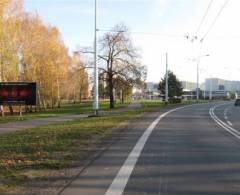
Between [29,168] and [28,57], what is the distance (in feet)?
146

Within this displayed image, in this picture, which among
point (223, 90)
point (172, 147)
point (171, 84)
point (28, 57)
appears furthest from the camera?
point (223, 90)

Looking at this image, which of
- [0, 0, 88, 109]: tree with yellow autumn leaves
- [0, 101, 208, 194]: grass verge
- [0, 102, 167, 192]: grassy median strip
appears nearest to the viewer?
[0, 101, 208, 194]: grass verge

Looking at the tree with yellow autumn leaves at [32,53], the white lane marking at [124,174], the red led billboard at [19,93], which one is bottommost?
the white lane marking at [124,174]

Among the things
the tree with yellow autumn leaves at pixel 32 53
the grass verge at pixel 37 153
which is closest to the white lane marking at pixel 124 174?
the grass verge at pixel 37 153

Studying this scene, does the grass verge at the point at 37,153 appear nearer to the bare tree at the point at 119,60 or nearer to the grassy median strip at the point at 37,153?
the grassy median strip at the point at 37,153

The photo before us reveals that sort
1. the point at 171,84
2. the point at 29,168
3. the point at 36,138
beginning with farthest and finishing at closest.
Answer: the point at 171,84, the point at 36,138, the point at 29,168

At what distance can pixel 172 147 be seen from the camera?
14.1 m

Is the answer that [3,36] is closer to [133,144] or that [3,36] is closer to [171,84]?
[133,144]

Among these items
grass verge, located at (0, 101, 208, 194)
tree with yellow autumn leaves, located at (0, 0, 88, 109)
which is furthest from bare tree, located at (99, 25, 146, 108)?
grass verge, located at (0, 101, 208, 194)

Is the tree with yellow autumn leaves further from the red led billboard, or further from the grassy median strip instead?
the grassy median strip

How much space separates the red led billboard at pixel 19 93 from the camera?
56.3 feet

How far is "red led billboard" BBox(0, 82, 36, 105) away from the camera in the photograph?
1717cm

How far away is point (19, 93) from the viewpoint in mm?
17266

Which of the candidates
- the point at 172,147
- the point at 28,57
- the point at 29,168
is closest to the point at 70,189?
the point at 29,168
